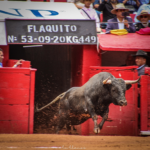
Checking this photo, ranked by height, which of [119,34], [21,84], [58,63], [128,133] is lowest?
[128,133]

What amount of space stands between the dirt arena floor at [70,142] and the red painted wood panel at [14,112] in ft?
2.15

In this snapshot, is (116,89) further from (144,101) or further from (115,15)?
(115,15)

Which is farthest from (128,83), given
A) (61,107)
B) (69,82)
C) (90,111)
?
(69,82)

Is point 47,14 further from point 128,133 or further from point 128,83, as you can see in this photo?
point 128,133

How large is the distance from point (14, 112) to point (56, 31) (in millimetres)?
2192

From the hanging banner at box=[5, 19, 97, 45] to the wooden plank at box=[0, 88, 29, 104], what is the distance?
131 cm

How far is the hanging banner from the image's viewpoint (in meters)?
6.66

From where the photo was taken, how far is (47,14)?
7355 mm

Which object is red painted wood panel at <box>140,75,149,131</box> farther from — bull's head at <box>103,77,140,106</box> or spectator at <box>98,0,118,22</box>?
spectator at <box>98,0,118,22</box>

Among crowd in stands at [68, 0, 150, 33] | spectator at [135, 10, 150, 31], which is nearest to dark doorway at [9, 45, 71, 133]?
crowd in stands at [68, 0, 150, 33]

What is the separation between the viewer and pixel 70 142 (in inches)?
195

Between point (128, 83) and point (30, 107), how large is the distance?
213 centimetres

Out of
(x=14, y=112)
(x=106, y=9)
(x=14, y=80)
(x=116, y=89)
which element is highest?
(x=106, y=9)

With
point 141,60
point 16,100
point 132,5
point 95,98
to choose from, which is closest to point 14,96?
point 16,100
